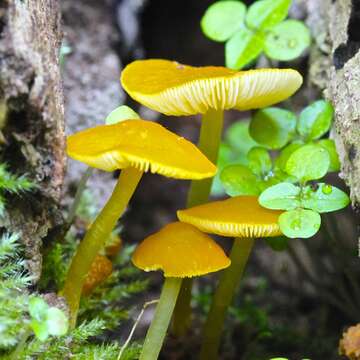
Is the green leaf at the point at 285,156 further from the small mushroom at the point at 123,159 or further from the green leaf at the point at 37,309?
the green leaf at the point at 37,309

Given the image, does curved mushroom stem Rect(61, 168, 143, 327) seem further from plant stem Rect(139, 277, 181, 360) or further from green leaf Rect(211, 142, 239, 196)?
green leaf Rect(211, 142, 239, 196)

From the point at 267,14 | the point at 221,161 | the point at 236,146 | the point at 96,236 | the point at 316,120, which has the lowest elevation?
the point at 236,146

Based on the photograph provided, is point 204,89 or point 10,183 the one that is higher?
point 204,89

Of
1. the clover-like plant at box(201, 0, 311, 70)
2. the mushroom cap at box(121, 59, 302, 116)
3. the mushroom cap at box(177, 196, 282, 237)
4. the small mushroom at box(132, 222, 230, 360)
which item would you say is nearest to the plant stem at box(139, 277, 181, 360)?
the small mushroom at box(132, 222, 230, 360)

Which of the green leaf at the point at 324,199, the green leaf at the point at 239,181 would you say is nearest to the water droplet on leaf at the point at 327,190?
the green leaf at the point at 324,199

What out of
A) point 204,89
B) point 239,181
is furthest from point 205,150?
point 204,89

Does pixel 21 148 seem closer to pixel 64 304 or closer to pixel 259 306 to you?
pixel 64 304

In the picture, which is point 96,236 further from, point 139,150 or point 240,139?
A: point 240,139
